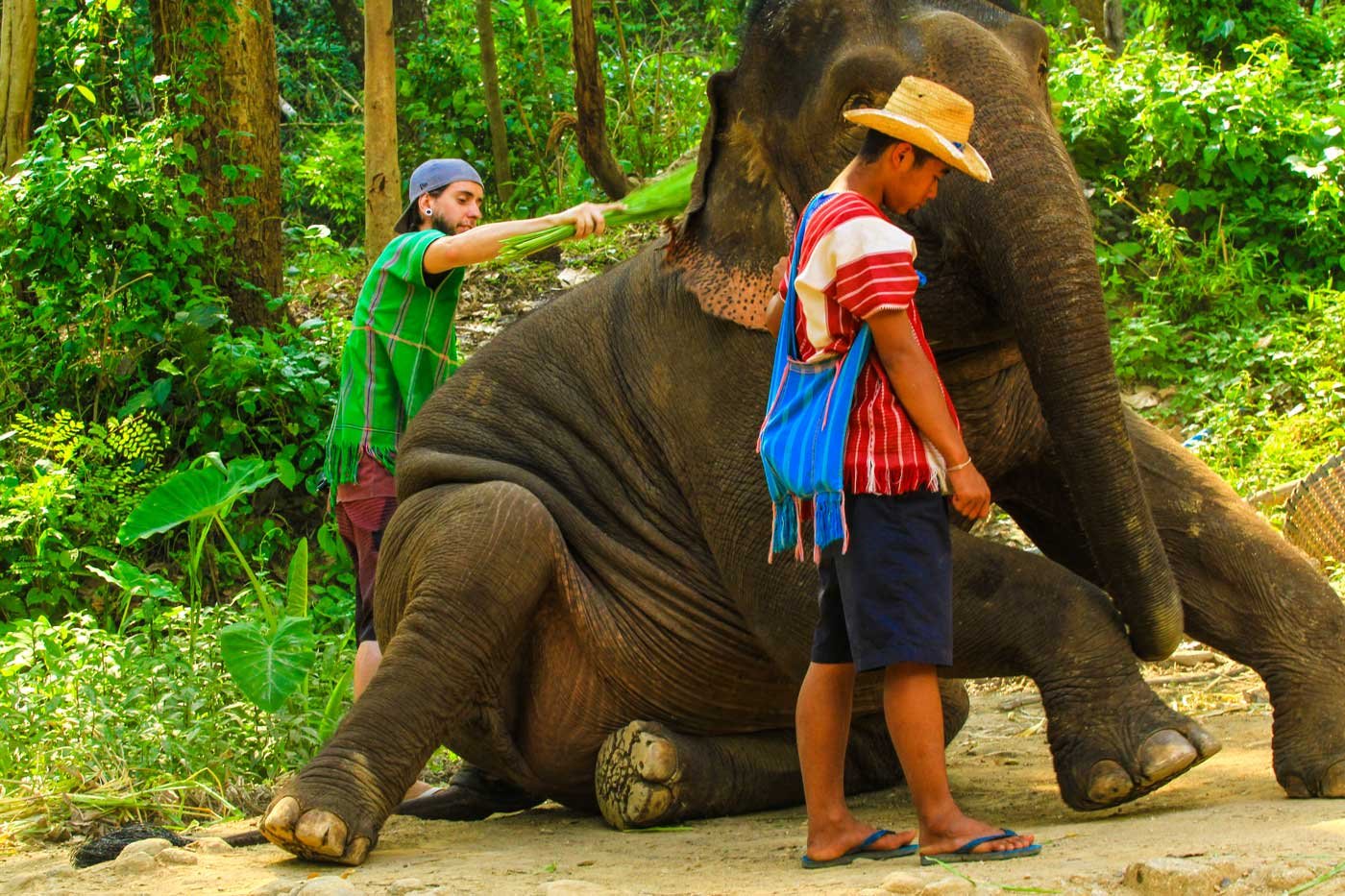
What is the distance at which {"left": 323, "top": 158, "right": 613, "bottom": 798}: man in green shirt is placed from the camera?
548 centimetres

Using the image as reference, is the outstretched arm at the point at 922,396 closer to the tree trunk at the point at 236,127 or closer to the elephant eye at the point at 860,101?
the elephant eye at the point at 860,101

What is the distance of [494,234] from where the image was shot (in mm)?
5012

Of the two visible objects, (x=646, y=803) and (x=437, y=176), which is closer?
(x=646, y=803)

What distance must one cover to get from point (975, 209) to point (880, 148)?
50 centimetres

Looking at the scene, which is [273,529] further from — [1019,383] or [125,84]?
[1019,383]

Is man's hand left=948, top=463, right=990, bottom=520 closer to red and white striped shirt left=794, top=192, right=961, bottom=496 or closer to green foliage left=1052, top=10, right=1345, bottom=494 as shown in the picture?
red and white striped shirt left=794, top=192, right=961, bottom=496

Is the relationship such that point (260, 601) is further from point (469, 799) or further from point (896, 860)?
point (896, 860)

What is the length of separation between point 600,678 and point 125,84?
5.95m

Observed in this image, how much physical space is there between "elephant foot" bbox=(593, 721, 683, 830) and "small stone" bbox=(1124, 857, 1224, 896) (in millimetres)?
1950

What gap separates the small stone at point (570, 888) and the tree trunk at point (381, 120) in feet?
20.2

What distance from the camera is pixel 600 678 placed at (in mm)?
4980

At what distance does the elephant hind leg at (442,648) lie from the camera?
14.6ft

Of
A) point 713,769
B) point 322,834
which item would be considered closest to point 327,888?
point 322,834

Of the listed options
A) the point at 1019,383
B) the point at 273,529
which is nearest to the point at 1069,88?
the point at 273,529
